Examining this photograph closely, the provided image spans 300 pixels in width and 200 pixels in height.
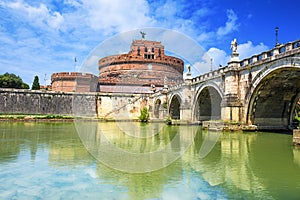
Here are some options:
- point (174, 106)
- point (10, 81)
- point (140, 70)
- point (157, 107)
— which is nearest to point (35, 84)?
point (10, 81)

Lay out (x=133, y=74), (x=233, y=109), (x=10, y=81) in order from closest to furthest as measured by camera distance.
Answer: (x=233, y=109) → (x=10, y=81) → (x=133, y=74)

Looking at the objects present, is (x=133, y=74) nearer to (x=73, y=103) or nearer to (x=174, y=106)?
(x=73, y=103)

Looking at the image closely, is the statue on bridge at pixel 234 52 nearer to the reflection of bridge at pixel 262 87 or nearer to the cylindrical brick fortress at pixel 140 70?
the reflection of bridge at pixel 262 87

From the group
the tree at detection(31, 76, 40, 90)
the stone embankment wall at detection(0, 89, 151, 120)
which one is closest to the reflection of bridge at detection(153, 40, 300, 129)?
the stone embankment wall at detection(0, 89, 151, 120)

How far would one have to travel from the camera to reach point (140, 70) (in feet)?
178

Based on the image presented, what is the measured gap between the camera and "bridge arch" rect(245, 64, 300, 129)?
1647 centimetres

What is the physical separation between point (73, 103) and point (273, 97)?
33239 mm

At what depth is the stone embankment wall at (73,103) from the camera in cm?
3938

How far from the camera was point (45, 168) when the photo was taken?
7.88 meters

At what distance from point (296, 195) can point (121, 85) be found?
150 feet

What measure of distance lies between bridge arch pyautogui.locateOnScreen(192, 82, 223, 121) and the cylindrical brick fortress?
796 inches

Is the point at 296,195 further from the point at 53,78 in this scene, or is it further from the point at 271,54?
the point at 53,78

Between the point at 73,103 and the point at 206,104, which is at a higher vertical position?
the point at 73,103

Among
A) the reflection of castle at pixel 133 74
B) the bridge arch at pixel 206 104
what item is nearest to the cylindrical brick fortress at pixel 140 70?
the reflection of castle at pixel 133 74
